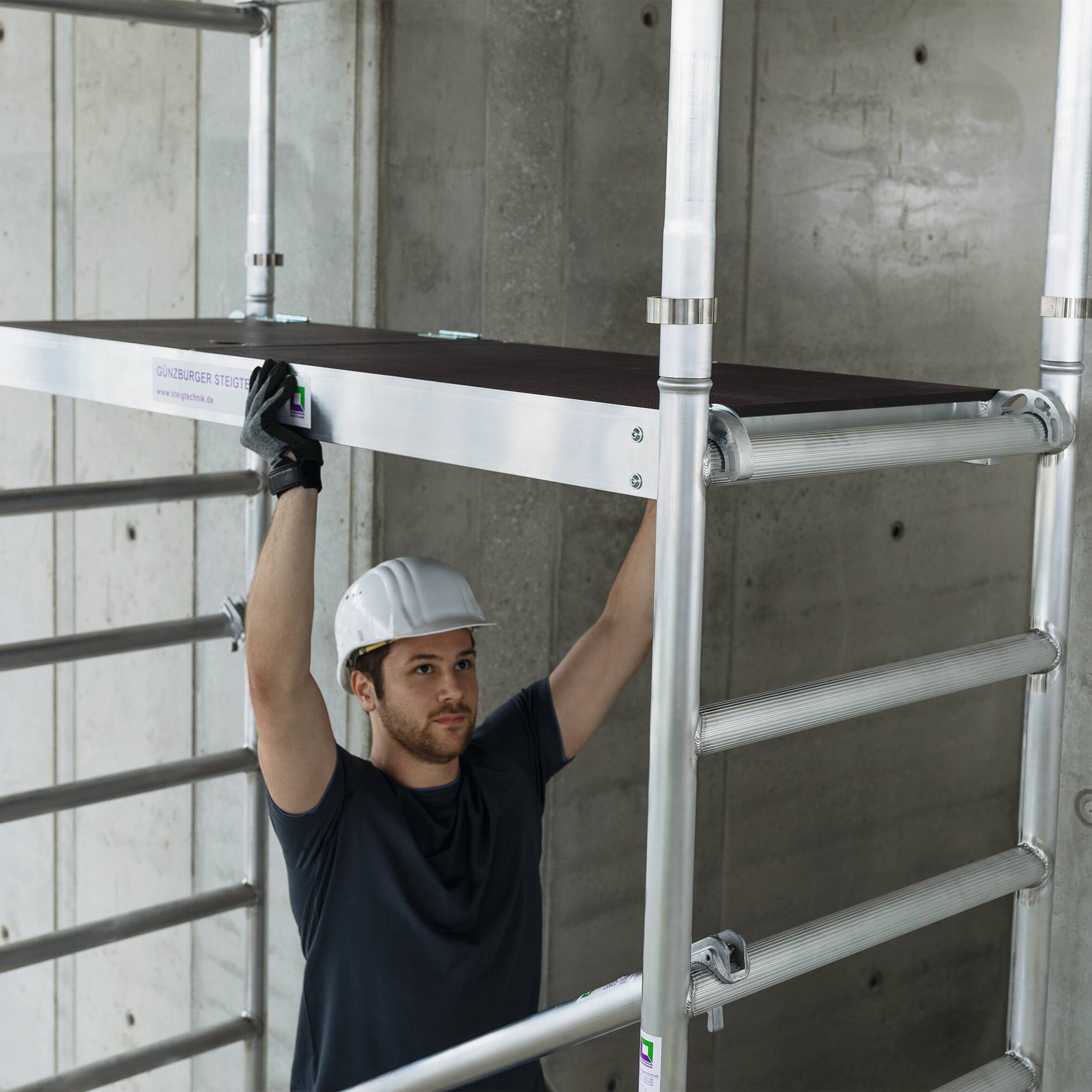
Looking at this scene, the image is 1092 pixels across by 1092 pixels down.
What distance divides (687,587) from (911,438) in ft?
1.30

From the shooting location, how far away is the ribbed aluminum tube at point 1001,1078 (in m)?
2.12

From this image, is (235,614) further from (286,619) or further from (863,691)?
(863,691)

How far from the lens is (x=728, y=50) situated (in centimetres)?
476

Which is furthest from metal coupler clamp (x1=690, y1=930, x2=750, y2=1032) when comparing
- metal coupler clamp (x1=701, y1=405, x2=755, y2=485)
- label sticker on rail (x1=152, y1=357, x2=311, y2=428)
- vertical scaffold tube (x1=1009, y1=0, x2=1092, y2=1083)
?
label sticker on rail (x1=152, y1=357, x2=311, y2=428)

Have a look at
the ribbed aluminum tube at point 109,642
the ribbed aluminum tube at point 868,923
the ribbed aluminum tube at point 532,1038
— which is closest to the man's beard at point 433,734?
the ribbed aluminum tube at point 109,642

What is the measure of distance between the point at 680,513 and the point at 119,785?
2184 mm

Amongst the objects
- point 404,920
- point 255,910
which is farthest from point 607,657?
point 255,910

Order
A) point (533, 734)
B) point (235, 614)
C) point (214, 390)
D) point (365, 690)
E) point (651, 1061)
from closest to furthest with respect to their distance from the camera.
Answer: point (651, 1061), point (214, 390), point (365, 690), point (533, 734), point (235, 614)

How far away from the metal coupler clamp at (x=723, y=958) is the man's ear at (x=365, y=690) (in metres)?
1.35

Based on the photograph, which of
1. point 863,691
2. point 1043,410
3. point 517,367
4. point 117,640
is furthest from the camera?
point 117,640

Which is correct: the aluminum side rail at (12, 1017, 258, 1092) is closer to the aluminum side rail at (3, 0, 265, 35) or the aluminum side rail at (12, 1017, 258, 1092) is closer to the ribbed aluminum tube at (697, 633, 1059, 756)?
the ribbed aluminum tube at (697, 633, 1059, 756)

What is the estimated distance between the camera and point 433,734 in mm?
2852

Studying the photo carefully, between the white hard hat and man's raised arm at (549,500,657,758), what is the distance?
0.26 m

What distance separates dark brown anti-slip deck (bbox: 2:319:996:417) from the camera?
5.97ft
